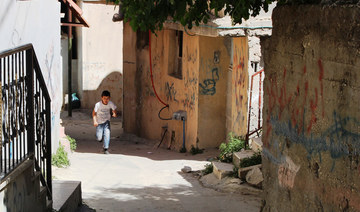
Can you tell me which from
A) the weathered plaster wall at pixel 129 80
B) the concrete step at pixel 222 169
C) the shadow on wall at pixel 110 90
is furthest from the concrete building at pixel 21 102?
the shadow on wall at pixel 110 90

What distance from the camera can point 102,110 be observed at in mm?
13266

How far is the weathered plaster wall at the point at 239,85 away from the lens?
11570 millimetres

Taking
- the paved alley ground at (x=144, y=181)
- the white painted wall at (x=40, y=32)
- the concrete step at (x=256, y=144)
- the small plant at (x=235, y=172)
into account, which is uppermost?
the white painted wall at (x=40, y=32)

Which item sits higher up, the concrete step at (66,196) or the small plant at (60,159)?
the concrete step at (66,196)

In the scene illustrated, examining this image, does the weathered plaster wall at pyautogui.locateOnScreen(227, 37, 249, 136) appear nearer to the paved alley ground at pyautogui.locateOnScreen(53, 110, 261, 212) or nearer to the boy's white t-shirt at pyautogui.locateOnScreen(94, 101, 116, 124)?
the paved alley ground at pyautogui.locateOnScreen(53, 110, 261, 212)

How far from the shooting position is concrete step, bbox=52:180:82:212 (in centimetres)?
659

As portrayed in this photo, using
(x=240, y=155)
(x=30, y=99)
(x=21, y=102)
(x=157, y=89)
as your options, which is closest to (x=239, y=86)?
(x=240, y=155)

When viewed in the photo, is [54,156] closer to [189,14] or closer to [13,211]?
[189,14]

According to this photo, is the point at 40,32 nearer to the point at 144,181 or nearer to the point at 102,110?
the point at 144,181

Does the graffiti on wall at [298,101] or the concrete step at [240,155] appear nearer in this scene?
the graffiti on wall at [298,101]

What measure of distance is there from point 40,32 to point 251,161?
4.01 m

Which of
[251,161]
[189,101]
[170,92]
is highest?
[170,92]

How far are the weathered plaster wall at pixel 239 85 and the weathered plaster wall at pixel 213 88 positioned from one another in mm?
895

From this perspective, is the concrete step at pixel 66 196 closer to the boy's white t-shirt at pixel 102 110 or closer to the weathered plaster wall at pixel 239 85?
the weathered plaster wall at pixel 239 85
